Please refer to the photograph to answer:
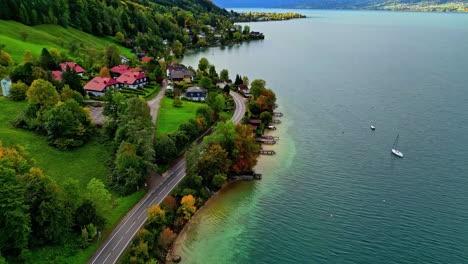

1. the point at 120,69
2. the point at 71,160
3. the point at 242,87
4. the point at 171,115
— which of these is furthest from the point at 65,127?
the point at 242,87

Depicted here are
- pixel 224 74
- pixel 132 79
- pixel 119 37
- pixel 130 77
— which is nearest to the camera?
pixel 132 79

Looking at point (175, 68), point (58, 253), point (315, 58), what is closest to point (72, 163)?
point (58, 253)

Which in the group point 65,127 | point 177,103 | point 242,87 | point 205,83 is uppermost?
point 205,83

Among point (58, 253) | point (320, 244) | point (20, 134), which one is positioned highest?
point (20, 134)

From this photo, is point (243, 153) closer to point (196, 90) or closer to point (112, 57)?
point (196, 90)

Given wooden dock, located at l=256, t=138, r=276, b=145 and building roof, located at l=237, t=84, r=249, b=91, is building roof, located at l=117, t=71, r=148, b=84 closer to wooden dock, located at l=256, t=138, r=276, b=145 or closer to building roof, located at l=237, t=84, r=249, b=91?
building roof, located at l=237, t=84, r=249, b=91

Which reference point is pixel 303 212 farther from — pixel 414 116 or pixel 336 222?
pixel 414 116

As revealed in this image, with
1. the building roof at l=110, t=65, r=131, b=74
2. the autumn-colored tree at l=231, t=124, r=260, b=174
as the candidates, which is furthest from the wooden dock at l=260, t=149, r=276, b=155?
the building roof at l=110, t=65, r=131, b=74
